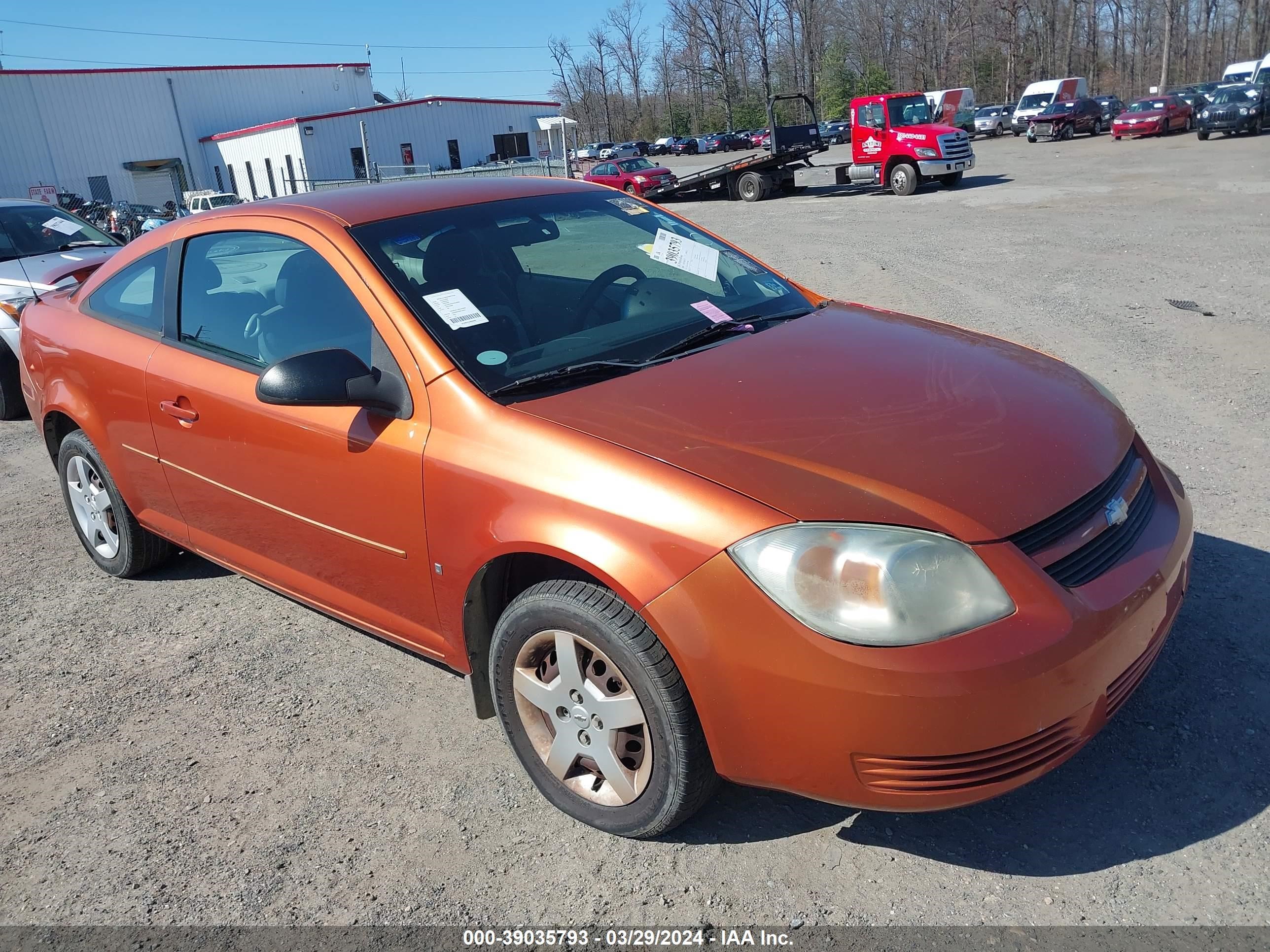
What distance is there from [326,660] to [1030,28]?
8436cm

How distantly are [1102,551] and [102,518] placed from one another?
14.0 feet

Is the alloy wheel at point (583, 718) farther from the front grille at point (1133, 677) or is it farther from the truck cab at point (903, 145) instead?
the truck cab at point (903, 145)

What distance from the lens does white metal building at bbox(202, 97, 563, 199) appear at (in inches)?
1735

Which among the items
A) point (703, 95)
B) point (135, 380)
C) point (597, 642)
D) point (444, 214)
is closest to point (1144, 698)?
point (597, 642)

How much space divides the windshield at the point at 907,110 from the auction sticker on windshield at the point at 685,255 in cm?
2223

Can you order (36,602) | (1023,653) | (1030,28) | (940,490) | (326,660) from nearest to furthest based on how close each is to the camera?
1. (1023,653)
2. (940,490)
3. (326,660)
4. (36,602)
5. (1030,28)

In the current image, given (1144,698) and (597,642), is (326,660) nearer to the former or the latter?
(597,642)

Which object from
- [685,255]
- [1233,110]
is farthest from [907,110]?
[685,255]

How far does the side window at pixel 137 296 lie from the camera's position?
3762 mm

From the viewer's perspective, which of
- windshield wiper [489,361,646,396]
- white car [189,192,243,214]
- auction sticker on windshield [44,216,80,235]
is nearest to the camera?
windshield wiper [489,361,646,396]

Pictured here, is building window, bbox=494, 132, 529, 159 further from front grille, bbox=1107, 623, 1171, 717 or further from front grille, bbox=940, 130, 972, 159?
front grille, bbox=1107, 623, 1171, 717

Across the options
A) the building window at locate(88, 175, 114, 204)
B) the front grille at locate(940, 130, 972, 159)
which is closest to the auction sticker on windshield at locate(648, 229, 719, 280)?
the front grille at locate(940, 130, 972, 159)

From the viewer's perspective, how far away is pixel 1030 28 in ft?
240

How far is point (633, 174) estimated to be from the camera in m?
29.1
